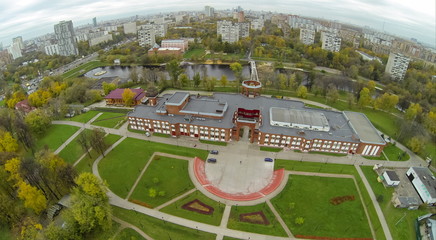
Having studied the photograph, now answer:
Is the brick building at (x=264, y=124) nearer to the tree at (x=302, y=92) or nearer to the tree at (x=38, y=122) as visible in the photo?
the tree at (x=302, y=92)

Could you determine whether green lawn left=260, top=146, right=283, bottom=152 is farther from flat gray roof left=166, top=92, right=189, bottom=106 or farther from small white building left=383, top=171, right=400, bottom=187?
flat gray roof left=166, top=92, right=189, bottom=106

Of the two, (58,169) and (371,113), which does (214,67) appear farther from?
(58,169)

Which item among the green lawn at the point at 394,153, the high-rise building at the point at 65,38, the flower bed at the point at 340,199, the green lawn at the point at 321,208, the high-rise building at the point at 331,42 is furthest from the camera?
the high-rise building at the point at 65,38

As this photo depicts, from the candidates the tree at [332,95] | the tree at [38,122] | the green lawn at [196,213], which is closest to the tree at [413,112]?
the tree at [332,95]

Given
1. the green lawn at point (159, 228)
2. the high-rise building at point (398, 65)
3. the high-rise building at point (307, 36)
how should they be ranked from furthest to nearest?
the high-rise building at point (307, 36)
the high-rise building at point (398, 65)
the green lawn at point (159, 228)

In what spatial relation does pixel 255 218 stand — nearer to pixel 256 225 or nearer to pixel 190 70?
pixel 256 225

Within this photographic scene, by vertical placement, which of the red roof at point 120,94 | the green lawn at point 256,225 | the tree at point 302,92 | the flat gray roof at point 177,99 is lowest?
the green lawn at point 256,225

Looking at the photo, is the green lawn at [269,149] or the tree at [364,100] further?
the tree at [364,100]

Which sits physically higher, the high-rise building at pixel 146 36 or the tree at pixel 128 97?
the high-rise building at pixel 146 36
